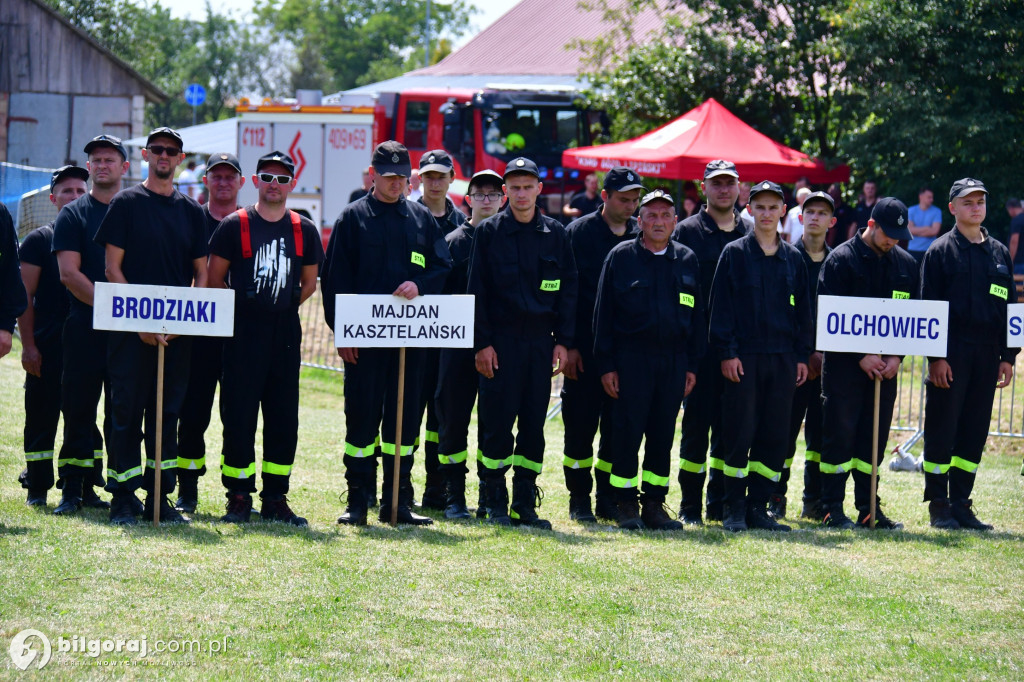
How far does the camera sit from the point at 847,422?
891 centimetres

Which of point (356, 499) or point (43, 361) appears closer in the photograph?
point (356, 499)

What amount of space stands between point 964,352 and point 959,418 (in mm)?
545

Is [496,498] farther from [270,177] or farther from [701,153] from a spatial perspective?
[701,153]

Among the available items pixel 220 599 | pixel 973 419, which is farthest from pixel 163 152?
pixel 973 419

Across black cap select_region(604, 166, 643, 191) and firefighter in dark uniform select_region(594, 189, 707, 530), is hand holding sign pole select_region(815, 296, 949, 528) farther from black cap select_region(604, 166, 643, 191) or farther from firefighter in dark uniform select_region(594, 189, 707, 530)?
black cap select_region(604, 166, 643, 191)

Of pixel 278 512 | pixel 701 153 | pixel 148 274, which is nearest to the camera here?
pixel 148 274

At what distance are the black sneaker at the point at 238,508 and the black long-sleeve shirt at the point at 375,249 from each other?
1304 mm

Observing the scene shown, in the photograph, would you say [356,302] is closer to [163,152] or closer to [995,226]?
[163,152]

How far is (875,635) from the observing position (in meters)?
6.21

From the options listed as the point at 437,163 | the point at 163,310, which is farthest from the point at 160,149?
the point at 437,163

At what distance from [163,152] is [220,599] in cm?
297

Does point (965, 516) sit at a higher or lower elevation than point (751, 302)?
lower

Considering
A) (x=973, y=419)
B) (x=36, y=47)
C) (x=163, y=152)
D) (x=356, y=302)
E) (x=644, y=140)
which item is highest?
(x=36, y=47)

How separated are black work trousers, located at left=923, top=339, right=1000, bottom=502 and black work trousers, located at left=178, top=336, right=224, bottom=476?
519 cm
